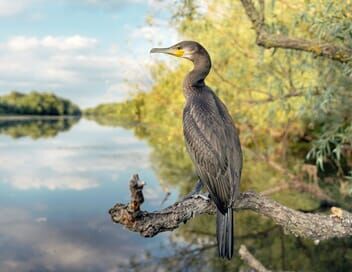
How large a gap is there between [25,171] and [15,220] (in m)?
6.41

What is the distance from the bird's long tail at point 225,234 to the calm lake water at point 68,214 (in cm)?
502

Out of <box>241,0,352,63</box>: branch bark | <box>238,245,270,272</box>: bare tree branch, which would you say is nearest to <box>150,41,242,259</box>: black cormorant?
<box>238,245,270,272</box>: bare tree branch

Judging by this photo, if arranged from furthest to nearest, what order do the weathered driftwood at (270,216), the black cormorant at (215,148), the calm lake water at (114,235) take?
the calm lake water at (114,235), the black cormorant at (215,148), the weathered driftwood at (270,216)

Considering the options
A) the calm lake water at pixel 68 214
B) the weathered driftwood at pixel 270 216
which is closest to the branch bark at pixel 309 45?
the weathered driftwood at pixel 270 216

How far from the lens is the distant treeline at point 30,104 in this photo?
272ft

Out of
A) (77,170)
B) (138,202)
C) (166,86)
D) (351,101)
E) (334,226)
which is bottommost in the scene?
(77,170)

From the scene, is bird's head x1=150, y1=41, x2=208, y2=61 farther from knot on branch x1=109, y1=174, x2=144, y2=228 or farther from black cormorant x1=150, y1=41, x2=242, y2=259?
knot on branch x1=109, y1=174, x2=144, y2=228

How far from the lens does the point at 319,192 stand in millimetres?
10414

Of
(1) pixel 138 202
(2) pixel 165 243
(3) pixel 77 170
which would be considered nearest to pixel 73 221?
(2) pixel 165 243

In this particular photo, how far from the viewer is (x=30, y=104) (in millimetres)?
84812

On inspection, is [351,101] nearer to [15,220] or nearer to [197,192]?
[197,192]

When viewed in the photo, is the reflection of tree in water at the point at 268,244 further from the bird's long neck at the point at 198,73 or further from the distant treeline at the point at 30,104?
the distant treeline at the point at 30,104

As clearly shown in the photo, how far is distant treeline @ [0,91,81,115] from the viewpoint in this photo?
82875 millimetres

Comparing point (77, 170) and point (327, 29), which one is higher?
point (327, 29)
